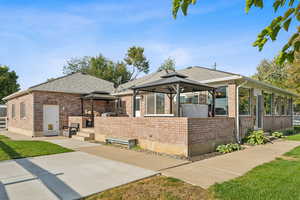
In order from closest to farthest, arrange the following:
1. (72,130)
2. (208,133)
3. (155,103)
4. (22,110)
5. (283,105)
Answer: (208,133), (72,130), (155,103), (22,110), (283,105)

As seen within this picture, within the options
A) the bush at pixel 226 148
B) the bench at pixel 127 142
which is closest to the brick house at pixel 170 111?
the bush at pixel 226 148

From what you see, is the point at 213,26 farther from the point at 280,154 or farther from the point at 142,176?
the point at 142,176

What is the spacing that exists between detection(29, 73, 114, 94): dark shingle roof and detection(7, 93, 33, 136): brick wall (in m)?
1.37

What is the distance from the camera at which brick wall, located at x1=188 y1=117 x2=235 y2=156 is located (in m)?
7.00

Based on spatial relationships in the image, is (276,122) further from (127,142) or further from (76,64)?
(76,64)

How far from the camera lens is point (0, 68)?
33188 mm

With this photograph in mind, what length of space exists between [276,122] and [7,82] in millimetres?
38903

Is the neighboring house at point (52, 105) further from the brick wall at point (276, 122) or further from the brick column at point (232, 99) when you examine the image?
the brick wall at point (276, 122)

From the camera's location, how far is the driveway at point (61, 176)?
3.77 metres

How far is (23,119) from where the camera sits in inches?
608

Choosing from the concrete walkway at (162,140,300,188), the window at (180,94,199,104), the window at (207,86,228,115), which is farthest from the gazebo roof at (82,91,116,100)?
the concrete walkway at (162,140,300,188)

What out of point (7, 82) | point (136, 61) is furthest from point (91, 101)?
point (7, 82)

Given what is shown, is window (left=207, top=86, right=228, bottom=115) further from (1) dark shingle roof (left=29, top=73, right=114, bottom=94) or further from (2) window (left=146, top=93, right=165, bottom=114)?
(1) dark shingle roof (left=29, top=73, right=114, bottom=94)

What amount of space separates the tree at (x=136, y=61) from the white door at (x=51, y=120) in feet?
70.2
